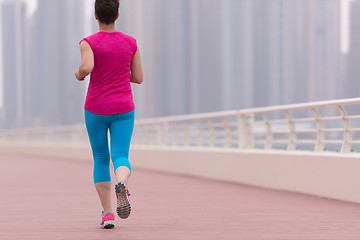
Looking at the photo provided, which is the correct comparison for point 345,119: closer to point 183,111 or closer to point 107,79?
point 107,79

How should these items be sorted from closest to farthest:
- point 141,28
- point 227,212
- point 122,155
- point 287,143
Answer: point 122,155 < point 227,212 < point 287,143 < point 141,28

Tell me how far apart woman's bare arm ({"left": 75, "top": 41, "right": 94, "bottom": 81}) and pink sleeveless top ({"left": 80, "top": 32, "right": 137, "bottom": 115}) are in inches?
2.6

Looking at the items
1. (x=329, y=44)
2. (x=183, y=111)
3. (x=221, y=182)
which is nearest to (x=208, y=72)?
(x=183, y=111)

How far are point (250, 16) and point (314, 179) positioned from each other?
125 metres

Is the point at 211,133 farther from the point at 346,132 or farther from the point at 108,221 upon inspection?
the point at 108,221

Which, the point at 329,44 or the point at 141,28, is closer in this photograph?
the point at 329,44

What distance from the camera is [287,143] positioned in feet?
35.7

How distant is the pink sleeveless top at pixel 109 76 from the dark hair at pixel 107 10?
0.11 m

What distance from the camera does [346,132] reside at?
8.82m

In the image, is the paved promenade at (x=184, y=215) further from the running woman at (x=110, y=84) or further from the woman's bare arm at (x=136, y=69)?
the woman's bare arm at (x=136, y=69)

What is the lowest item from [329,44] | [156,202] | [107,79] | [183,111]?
[183,111]

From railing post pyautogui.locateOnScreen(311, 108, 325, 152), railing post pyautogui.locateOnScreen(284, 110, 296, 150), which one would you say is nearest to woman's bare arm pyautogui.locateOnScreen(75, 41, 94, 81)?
railing post pyautogui.locateOnScreen(311, 108, 325, 152)

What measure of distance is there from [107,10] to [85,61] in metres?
0.49

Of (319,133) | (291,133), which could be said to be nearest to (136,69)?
(319,133)
